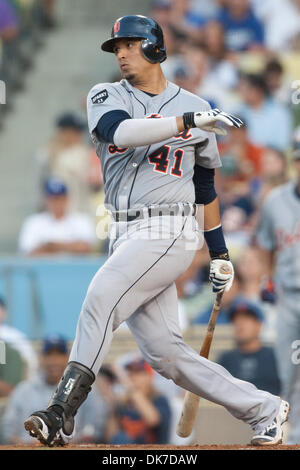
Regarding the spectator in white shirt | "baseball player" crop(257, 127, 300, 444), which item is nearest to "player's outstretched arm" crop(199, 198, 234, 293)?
"baseball player" crop(257, 127, 300, 444)

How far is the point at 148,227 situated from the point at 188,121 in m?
0.50

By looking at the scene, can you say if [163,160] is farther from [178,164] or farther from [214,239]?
[214,239]

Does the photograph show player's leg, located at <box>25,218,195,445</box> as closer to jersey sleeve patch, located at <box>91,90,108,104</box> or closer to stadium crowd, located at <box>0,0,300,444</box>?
jersey sleeve patch, located at <box>91,90,108,104</box>

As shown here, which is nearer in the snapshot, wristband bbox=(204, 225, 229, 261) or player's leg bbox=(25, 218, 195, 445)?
player's leg bbox=(25, 218, 195, 445)

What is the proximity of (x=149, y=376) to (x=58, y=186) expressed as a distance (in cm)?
215

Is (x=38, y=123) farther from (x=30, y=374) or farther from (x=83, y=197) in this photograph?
(x=30, y=374)

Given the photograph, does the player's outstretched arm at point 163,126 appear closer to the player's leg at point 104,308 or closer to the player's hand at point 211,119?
Answer: the player's hand at point 211,119

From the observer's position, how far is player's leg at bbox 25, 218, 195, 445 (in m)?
3.88

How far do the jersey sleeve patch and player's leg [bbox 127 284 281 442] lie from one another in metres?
0.87

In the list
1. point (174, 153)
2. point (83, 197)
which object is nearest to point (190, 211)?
point (174, 153)

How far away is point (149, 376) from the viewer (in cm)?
686

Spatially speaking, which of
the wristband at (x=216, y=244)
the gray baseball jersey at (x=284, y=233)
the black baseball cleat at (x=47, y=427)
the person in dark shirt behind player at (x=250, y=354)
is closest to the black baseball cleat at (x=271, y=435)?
the wristband at (x=216, y=244)

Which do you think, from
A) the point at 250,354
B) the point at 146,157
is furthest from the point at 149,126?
the point at 250,354

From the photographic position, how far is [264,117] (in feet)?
30.7
